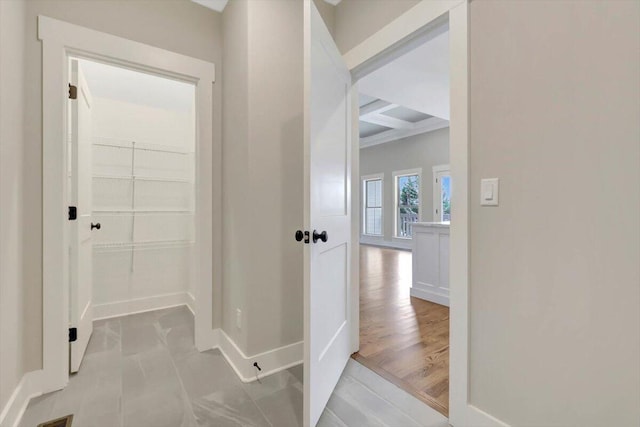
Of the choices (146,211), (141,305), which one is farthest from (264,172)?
(141,305)

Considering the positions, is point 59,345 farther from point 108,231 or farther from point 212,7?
point 212,7

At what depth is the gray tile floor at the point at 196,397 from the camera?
145cm

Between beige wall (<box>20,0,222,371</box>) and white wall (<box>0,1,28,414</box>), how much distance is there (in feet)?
0.15

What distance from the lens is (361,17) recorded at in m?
1.93

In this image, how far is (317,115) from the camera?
56.4 inches

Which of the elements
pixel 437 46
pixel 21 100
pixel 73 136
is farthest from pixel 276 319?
pixel 437 46

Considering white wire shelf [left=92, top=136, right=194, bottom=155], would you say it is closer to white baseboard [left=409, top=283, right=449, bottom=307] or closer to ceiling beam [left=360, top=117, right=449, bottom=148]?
white baseboard [left=409, top=283, right=449, bottom=307]

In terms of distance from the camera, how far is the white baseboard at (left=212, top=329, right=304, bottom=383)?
1812 millimetres

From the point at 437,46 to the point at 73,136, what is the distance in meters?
2.99

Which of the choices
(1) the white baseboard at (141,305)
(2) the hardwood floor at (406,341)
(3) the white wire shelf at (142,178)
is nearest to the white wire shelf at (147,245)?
(1) the white baseboard at (141,305)
